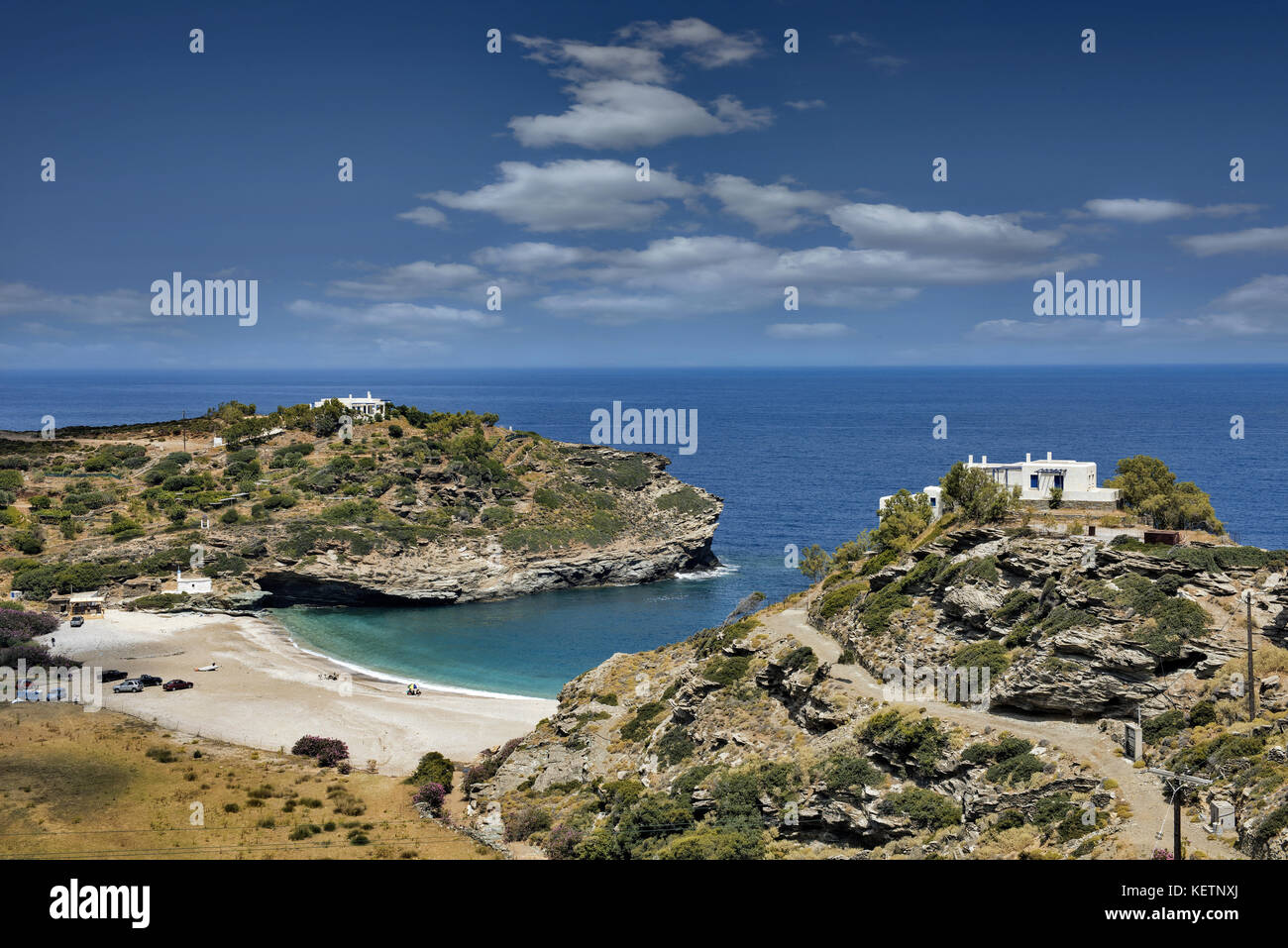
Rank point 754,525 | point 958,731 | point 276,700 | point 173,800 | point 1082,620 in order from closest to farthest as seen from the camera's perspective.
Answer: point 958,731, point 1082,620, point 173,800, point 276,700, point 754,525

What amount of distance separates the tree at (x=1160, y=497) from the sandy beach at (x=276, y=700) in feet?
114

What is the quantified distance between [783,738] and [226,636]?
178 feet

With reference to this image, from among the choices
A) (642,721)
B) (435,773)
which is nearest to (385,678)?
(435,773)

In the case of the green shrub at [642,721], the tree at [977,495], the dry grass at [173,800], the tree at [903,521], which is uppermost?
the tree at [977,495]

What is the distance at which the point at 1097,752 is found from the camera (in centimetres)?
2380

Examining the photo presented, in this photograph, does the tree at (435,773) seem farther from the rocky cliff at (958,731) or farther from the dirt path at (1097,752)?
the dirt path at (1097,752)

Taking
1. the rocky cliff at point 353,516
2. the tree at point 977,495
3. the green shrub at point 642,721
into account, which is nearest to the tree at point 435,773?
the green shrub at point 642,721

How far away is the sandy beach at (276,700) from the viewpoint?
47.6 m

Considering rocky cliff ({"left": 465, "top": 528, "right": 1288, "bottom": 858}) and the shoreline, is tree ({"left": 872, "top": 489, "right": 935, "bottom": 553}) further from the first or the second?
the shoreline

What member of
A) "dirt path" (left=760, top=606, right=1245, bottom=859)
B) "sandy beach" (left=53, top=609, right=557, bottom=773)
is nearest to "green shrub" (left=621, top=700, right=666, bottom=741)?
"dirt path" (left=760, top=606, right=1245, bottom=859)

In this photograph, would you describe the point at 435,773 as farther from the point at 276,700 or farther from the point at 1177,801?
the point at 1177,801

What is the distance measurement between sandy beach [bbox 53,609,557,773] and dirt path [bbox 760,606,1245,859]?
75.8 feet

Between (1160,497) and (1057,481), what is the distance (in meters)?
4.69
